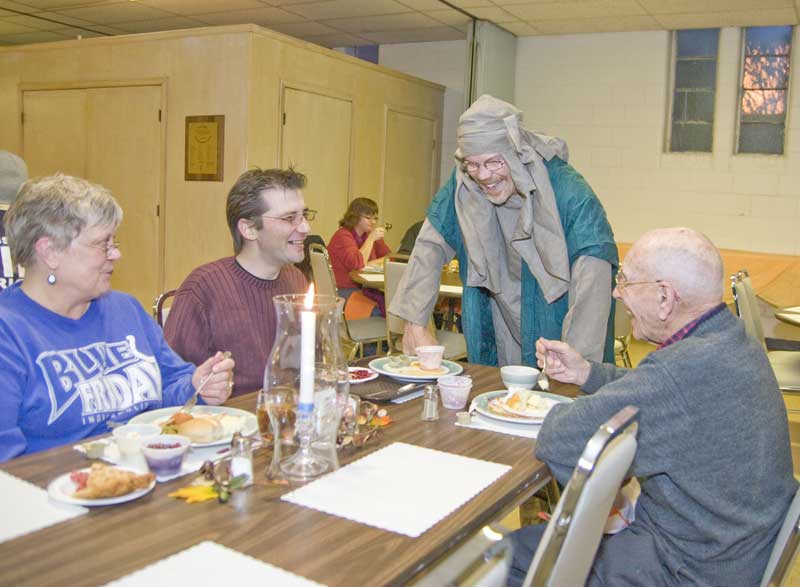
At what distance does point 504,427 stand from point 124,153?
238 inches

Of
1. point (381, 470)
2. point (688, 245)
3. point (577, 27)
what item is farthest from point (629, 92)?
point (381, 470)

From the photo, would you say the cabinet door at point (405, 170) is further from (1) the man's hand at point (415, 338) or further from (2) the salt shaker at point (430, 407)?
(2) the salt shaker at point (430, 407)

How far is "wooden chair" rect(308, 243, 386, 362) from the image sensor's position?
476 centimetres

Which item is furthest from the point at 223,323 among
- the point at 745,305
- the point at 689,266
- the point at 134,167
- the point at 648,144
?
the point at 648,144

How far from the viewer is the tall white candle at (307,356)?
1.30m

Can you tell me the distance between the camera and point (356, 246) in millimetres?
5902

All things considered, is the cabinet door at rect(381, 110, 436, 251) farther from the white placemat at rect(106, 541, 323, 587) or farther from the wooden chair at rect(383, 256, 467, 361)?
the white placemat at rect(106, 541, 323, 587)

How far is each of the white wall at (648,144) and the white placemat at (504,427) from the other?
5977 millimetres

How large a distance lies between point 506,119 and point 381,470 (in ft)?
4.44

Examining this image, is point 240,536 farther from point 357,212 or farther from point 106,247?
point 357,212

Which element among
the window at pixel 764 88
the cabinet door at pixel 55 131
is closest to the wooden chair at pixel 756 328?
the window at pixel 764 88

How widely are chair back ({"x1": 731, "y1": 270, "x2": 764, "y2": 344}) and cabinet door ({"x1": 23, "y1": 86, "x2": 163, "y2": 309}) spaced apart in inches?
189

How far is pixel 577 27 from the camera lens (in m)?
7.32

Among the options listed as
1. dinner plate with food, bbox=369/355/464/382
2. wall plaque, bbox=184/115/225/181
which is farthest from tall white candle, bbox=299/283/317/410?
wall plaque, bbox=184/115/225/181
